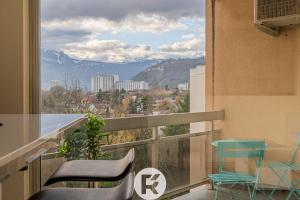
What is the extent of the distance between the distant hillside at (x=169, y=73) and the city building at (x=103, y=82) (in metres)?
0.32

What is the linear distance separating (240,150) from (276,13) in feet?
4.44

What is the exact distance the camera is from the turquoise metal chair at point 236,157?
318 centimetres

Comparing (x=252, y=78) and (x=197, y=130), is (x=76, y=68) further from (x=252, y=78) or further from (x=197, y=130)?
(x=252, y=78)

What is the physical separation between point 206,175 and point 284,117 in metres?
0.99

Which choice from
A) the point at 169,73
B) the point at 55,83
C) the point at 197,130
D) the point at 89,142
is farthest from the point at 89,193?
the point at 197,130

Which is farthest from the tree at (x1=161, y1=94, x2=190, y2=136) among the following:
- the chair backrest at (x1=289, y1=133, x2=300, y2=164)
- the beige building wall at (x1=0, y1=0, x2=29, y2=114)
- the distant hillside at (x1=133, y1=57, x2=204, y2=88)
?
the beige building wall at (x1=0, y1=0, x2=29, y2=114)

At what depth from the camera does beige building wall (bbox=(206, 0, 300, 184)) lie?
303 centimetres

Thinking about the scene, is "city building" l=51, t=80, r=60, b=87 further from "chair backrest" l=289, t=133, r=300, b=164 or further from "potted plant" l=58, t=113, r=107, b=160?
"chair backrest" l=289, t=133, r=300, b=164

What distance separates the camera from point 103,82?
2906 millimetres

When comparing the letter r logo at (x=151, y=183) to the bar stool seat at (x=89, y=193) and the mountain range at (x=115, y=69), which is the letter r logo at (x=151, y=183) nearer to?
the mountain range at (x=115, y=69)

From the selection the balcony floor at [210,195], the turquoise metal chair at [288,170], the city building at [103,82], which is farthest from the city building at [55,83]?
the turquoise metal chair at [288,170]

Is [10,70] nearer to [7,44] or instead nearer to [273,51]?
[7,44]

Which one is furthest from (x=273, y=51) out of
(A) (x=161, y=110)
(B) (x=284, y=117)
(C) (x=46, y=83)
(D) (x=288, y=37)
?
(C) (x=46, y=83)

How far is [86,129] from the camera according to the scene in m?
2.71
